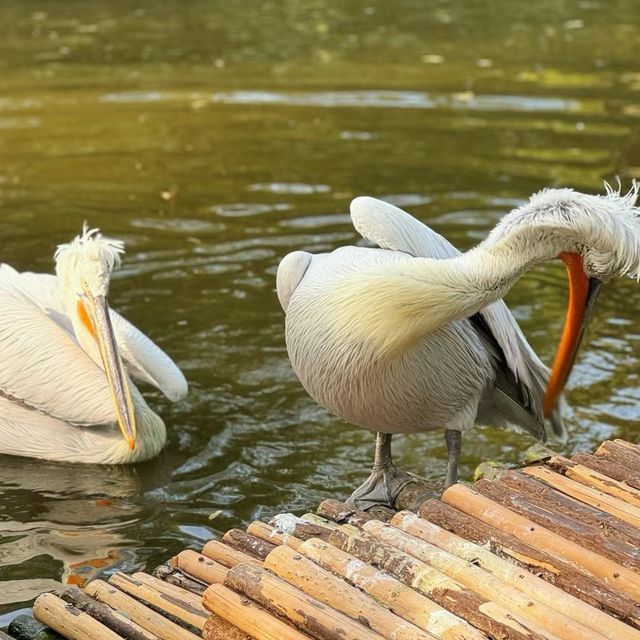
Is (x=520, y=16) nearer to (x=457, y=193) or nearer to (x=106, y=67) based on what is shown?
(x=106, y=67)

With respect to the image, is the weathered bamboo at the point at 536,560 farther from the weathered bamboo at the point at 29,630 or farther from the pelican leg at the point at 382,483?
the weathered bamboo at the point at 29,630

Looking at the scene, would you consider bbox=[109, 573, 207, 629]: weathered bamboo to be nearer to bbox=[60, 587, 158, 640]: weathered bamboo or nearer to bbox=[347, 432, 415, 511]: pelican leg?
bbox=[60, 587, 158, 640]: weathered bamboo

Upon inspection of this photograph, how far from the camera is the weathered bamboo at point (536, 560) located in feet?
8.50

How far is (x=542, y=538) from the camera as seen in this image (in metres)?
2.85

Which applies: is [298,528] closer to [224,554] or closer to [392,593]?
[224,554]

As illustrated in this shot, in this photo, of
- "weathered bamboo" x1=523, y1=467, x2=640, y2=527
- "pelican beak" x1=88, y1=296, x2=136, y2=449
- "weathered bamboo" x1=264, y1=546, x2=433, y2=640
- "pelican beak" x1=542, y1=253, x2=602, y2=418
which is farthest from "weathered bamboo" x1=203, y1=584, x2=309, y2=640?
"pelican beak" x1=88, y1=296, x2=136, y2=449

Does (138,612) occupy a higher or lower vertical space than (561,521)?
lower

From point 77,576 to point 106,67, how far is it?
27.5ft

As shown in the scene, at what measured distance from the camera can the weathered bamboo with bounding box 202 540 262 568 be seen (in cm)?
313

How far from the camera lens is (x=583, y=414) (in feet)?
15.3

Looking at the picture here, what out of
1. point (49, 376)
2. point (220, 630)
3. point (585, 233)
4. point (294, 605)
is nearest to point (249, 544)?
point (220, 630)

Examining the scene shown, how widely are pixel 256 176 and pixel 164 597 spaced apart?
16.7ft

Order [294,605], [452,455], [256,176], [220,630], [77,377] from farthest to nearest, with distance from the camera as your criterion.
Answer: [256,176] → [77,377] → [452,455] → [220,630] → [294,605]

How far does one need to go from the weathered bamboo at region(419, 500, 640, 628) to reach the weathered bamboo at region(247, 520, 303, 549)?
34cm
